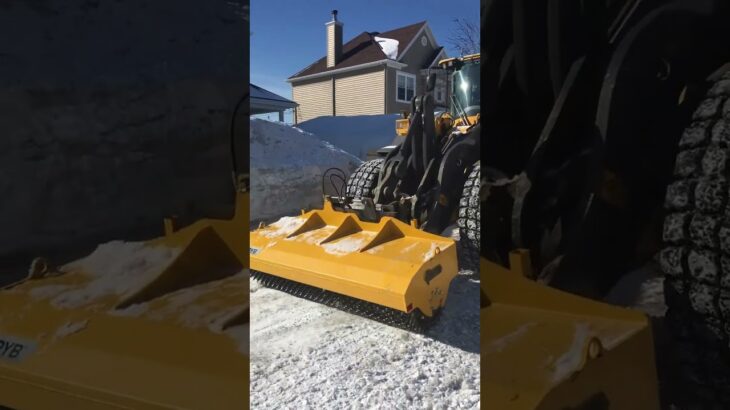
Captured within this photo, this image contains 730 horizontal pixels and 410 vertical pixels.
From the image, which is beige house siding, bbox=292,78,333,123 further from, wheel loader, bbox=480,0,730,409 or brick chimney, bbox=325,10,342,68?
wheel loader, bbox=480,0,730,409

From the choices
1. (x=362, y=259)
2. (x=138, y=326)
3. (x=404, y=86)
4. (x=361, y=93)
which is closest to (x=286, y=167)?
(x=362, y=259)

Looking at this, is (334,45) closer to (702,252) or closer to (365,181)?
(365,181)

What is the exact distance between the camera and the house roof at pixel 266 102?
17438mm

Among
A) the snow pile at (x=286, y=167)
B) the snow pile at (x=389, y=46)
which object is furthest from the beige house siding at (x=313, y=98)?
the snow pile at (x=286, y=167)

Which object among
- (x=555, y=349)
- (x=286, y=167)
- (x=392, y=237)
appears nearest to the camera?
(x=555, y=349)

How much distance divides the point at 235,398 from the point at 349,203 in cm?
534

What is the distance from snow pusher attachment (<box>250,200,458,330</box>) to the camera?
3.63 meters

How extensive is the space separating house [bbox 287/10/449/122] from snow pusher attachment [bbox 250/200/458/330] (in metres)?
16.0

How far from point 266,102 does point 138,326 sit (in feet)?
56.6

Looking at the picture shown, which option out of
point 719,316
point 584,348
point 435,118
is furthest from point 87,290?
point 435,118

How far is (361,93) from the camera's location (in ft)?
69.2

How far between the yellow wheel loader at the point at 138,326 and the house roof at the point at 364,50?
65.6 ft

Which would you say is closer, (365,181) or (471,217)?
(471,217)

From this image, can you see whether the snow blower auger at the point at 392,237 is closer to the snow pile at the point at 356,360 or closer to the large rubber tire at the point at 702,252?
the snow pile at the point at 356,360
